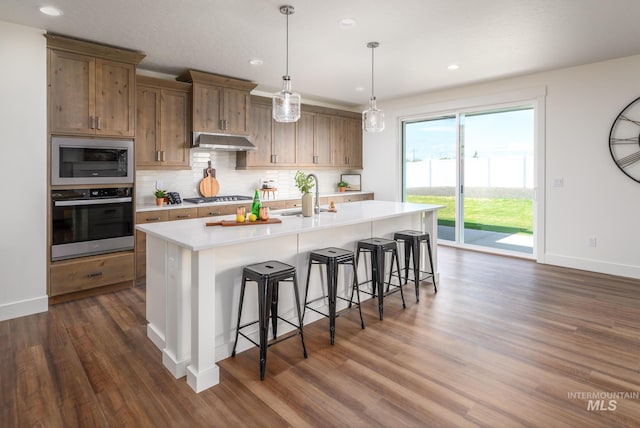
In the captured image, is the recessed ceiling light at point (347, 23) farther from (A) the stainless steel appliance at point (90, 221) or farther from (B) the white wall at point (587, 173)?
(B) the white wall at point (587, 173)

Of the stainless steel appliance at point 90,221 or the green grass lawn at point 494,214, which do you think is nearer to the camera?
the stainless steel appliance at point 90,221

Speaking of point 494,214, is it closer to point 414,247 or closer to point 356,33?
point 414,247

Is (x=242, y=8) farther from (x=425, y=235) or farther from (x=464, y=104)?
(x=464, y=104)

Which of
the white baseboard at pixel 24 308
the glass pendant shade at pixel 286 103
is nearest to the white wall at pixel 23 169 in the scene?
the white baseboard at pixel 24 308

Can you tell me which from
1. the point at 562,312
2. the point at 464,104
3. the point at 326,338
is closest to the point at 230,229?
the point at 326,338

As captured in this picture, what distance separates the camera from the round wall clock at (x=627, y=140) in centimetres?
435

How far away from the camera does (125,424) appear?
6.14ft

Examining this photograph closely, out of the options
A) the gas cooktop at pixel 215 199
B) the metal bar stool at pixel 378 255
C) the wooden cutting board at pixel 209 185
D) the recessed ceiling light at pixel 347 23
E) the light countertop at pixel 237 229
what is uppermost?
the recessed ceiling light at pixel 347 23

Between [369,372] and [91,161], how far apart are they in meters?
3.39

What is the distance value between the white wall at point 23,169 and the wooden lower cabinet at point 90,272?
11 cm

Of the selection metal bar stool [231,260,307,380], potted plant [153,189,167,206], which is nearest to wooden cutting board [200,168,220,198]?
potted plant [153,189,167,206]

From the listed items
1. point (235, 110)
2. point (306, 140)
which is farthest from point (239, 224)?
point (306, 140)

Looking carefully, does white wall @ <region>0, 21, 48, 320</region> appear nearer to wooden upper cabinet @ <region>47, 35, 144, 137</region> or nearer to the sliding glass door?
wooden upper cabinet @ <region>47, 35, 144, 137</region>

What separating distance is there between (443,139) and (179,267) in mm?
5308
